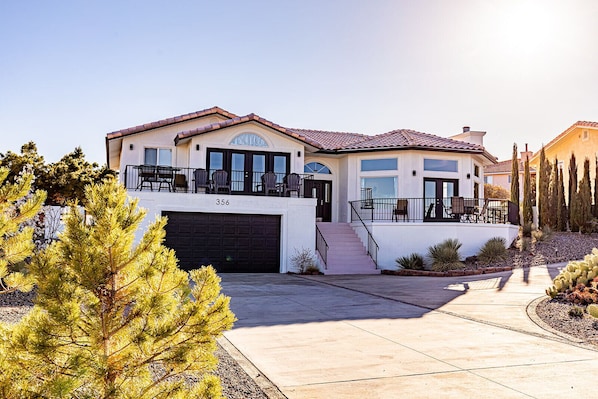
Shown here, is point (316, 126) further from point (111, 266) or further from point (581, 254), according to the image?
point (111, 266)

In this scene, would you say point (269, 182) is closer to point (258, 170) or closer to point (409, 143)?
point (258, 170)

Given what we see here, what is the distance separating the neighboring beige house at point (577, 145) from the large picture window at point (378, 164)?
13112 mm

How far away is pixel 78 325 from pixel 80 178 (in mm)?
25903

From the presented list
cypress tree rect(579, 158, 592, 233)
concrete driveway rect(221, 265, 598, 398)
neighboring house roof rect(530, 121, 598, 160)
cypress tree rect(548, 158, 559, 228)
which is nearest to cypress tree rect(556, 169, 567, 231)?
cypress tree rect(548, 158, 559, 228)

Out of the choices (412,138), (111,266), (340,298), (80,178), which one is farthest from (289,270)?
(111,266)

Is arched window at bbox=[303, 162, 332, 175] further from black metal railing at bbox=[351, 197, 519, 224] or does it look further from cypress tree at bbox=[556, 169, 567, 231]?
cypress tree at bbox=[556, 169, 567, 231]

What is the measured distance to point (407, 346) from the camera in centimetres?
678

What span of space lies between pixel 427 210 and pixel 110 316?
67.6 ft

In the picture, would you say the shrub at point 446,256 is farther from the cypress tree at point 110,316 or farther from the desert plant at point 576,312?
the cypress tree at point 110,316

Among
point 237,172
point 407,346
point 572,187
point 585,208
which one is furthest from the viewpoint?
point 572,187

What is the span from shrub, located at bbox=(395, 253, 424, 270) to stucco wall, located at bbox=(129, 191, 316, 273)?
359 centimetres

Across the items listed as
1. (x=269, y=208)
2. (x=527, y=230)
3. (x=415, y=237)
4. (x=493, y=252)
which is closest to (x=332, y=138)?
(x=415, y=237)

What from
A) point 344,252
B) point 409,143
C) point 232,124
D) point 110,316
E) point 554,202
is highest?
point 232,124

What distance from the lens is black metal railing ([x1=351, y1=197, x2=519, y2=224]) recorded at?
21.5 m
